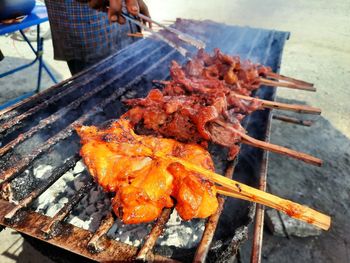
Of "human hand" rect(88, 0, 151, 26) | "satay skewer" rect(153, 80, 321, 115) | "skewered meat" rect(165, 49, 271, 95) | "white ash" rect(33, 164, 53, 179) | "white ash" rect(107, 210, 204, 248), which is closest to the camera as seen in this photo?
"white ash" rect(107, 210, 204, 248)

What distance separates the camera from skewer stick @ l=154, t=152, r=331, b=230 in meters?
1.92

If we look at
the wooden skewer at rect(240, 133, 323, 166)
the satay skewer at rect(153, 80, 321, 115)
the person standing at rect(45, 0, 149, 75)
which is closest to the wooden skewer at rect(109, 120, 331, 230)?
the wooden skewer at rect(240, 133, 323, 166)

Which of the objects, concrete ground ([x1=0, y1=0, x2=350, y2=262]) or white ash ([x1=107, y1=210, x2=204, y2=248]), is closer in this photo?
white ash ([x1=107, y1=210, x2=204, y2=248])

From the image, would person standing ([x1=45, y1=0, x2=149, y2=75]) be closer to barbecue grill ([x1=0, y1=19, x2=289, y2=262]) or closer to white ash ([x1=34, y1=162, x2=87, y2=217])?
barbecue grill ([x1=0, y1=19, x2=289, y2=262])

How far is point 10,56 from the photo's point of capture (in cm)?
956

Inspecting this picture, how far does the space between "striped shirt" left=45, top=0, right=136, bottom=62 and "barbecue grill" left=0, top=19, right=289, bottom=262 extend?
110 centimetres

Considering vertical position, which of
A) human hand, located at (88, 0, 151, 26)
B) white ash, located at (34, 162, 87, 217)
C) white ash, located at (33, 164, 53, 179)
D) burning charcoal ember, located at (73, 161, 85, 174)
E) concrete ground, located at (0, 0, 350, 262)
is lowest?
concrete ground, located at (0, 0, 350, 262)

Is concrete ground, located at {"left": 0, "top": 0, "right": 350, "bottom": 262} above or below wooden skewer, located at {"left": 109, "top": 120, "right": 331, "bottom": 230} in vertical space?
below

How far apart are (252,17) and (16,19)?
1104 centimetres

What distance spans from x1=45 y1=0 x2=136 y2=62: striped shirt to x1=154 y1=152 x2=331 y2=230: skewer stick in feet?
13.1

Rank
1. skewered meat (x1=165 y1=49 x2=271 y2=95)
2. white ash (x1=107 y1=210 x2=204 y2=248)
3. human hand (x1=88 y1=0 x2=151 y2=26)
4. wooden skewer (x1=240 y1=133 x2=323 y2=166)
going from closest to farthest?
white ash (x1=107 y1=210 x2=204 y2=248) < wooden skewer (x1=240 y1=133 x2=323 y2=166) < human hand (x1=88 y1=0 x2=151 y2=26) < skewered meat (x1=165 y1=49 x2=271 y2=95)

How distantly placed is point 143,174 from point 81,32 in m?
4.05

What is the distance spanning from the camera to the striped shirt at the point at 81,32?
5.00m

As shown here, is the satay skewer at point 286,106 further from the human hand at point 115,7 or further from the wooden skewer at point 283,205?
the human hand at point 115,7
